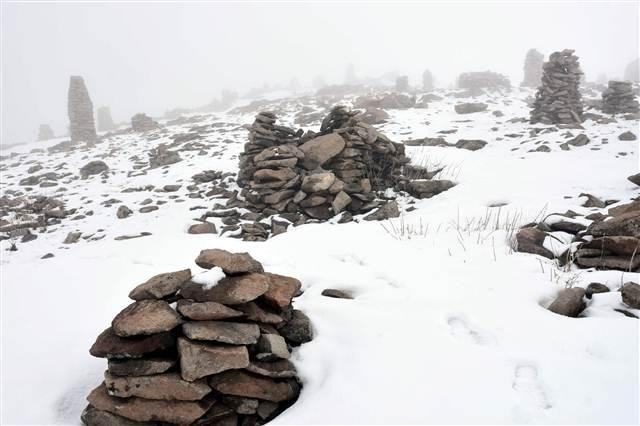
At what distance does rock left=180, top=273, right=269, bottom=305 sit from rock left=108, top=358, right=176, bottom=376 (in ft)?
1.45

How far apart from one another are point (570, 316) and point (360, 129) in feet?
22.0

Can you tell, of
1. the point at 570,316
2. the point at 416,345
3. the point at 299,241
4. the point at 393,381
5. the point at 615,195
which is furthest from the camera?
the point at 615,195

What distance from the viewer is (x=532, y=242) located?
4250mm

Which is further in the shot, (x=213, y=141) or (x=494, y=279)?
(x=213, y=141)

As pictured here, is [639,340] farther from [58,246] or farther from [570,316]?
[58,246]

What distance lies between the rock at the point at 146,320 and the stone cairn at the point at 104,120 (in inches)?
1340

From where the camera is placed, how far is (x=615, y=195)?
6211 millimetres

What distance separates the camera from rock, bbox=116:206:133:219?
8.48m

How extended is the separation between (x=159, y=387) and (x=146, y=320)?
423 mm

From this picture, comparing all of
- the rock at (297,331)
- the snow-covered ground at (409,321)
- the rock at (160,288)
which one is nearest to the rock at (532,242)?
the snow-covered ground at (409,321)

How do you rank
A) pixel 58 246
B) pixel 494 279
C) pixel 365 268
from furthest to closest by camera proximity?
pixel 58 246 → pixel 365 268 → pixel 494 279

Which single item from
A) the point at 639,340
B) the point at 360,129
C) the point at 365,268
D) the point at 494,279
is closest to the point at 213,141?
the point at 360,129

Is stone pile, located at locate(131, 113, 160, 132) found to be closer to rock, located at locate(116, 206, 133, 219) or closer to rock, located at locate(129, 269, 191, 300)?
rock, located at locate(116, 206, 133, 219)

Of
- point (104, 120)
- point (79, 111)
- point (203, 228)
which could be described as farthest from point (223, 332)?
point (104, 120)
